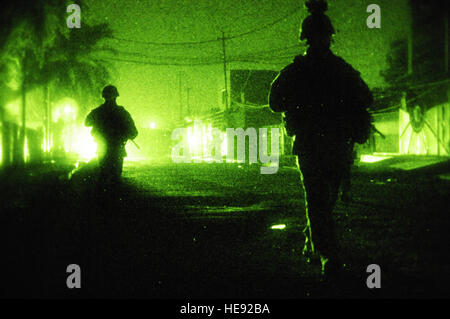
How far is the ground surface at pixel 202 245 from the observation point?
3814 millimetres

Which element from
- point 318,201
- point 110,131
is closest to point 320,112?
point 318,201

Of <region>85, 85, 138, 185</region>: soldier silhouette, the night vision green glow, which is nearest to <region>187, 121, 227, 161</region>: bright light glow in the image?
<region>85, 85, 138, 185</region>: soldier silhouette

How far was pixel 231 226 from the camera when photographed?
269 inches

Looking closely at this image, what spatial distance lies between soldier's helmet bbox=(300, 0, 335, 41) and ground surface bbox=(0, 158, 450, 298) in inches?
77.8

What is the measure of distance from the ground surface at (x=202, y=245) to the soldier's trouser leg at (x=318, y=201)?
12.1 inches

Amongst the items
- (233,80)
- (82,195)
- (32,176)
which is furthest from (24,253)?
(233,80)

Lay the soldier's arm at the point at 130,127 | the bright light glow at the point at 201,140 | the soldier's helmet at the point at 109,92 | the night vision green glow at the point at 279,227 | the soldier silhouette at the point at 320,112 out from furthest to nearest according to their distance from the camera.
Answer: the bright light glow at the point at 201,140 → the soldier's arm at the point at 130,127 → the soldier's helmet at the point at 109,92 → the night vision green glow at the point at 279,227 → the soldier silhouette at the point at 320,112

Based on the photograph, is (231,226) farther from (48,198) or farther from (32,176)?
(32,176)

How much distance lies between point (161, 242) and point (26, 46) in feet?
24.3

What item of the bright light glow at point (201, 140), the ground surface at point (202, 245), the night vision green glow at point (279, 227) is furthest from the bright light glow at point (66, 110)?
the night vision green glow at point (279, 227)

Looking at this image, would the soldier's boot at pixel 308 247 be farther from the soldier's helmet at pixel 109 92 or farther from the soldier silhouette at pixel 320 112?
the soldier's helmet at pixel 109 92

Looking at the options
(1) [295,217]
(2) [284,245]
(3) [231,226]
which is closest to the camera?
(2) [284,245]

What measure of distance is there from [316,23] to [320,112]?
75cm
